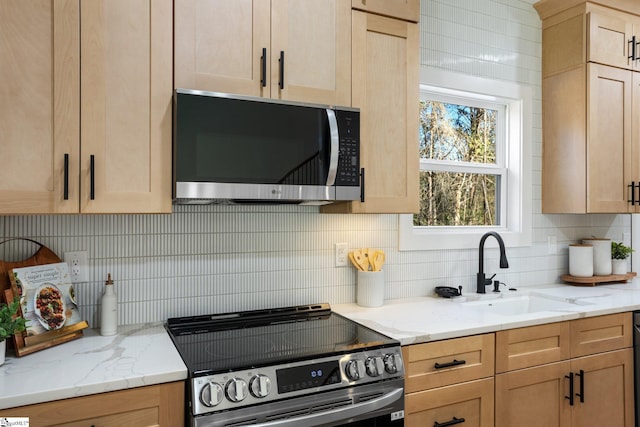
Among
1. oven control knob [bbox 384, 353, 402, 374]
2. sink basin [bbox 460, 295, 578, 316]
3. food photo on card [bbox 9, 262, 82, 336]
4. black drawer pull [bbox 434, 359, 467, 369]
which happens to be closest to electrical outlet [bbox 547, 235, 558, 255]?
sink basin [bbox 460, 295, 578, 316]

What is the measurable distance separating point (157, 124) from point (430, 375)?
1387mm

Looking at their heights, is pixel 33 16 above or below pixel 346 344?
above

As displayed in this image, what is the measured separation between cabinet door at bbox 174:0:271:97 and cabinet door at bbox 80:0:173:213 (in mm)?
54

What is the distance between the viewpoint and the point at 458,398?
1.82 meters

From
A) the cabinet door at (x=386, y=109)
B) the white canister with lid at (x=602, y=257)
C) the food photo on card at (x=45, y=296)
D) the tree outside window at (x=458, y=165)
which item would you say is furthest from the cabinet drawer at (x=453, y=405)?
the white canister with lid at (x=602, y=257)

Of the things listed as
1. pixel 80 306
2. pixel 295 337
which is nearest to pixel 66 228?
pixel 80 306

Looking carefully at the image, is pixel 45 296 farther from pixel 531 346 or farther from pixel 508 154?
pixel 508 154

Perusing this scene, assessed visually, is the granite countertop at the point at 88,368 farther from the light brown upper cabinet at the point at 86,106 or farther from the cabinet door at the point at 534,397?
the cabinet door at the point at 534,397

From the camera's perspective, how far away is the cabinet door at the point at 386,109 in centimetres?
194

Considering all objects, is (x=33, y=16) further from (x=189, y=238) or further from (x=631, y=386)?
(x=631, y=386)

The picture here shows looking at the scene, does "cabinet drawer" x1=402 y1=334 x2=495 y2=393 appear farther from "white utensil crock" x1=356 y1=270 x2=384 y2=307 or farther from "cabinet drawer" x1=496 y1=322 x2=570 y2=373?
"white utensil crock" x1=356 y1=270 x2=384 y2=307

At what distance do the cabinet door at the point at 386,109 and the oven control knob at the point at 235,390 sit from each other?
2.84 feet

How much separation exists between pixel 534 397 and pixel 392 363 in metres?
0.84

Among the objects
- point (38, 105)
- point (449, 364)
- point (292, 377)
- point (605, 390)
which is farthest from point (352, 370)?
point (605, 390)
